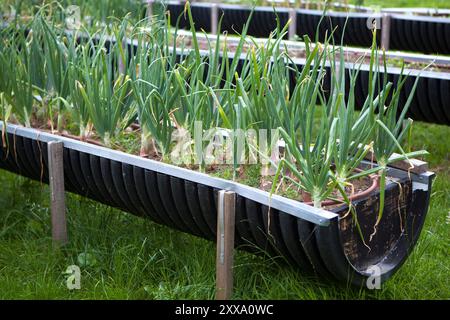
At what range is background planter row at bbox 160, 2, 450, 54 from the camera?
5812 mm

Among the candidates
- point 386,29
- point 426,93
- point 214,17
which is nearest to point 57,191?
point 426,93

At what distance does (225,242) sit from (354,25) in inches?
166

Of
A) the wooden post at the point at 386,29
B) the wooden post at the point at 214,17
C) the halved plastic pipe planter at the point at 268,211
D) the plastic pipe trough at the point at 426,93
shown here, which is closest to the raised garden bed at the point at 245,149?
the halved plastic pipe planter at the point at 268,211

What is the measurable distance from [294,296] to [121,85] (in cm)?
105

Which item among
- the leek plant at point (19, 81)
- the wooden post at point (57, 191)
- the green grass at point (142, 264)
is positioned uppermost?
the leek plant at point (19, 81)

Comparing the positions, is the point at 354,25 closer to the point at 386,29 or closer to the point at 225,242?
the point at 386,29

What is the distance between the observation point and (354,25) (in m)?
6.26

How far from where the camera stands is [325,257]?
7.51ft

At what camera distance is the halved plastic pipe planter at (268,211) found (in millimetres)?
2289

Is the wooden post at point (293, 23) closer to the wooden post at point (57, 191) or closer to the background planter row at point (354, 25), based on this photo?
the background planter row at point (354, 25)

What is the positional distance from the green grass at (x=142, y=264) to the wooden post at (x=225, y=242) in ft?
0.44

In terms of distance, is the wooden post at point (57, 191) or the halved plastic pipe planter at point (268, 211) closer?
the halved plastic pipe planter at point (268, 211)
